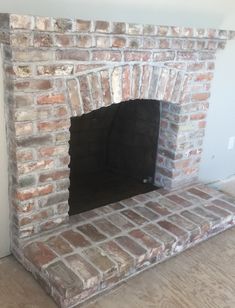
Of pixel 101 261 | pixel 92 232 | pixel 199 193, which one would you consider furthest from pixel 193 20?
pixel 101 261

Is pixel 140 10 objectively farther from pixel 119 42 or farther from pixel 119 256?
pixel 119 256

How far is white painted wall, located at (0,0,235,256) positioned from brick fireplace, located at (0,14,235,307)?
Result: 12 centimetres

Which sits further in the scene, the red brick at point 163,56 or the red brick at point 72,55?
the red brick at point 163,56

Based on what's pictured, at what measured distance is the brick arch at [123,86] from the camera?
1.86 meters

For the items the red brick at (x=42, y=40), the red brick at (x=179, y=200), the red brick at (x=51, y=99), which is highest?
the red brick at (x=42, y=40)

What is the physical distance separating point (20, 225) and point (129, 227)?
632mm

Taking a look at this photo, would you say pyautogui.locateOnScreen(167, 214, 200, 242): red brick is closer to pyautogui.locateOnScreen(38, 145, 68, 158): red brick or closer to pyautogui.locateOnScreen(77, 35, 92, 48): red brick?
pyautogui.locateOnScreen(38, 145, 68, 158): red brick

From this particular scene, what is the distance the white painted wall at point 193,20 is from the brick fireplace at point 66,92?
0.12 metres

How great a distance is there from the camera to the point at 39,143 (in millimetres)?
1823

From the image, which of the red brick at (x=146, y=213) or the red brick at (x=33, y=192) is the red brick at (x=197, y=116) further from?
the red brick at (x=33, y=192)

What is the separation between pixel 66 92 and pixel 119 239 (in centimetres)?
86

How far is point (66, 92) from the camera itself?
5.96 ft

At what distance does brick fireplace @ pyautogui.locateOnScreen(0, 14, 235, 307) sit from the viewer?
165 centimetres

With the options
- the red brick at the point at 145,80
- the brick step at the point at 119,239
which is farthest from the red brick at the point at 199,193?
the red brick at the point at 145,80
